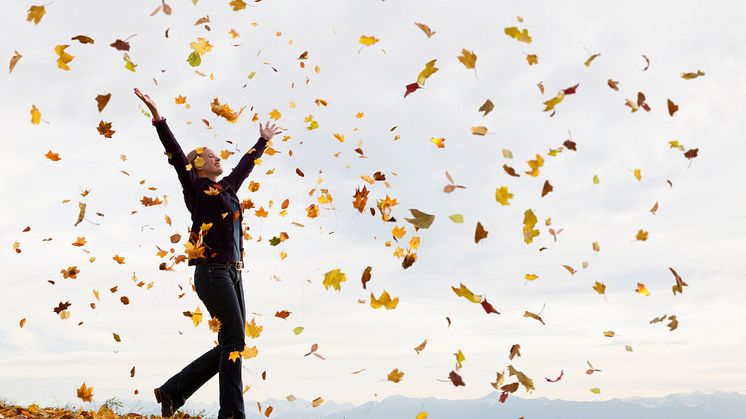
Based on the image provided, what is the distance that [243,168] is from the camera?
6973mm

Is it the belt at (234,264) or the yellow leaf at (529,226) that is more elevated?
the yellow leaf at (529,226)

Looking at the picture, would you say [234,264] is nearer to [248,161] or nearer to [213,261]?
[213,261]

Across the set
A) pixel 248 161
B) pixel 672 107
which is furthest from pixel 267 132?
pixel 672 107

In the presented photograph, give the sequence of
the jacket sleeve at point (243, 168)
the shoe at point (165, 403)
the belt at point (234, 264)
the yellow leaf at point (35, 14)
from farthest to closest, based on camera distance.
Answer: the jacket sleeve at point (243, 168) < the shoe at point (165, 403) < the belt at point (234, 264) < the yellow leaf at point (35, 14)

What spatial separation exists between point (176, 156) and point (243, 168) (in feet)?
3.16

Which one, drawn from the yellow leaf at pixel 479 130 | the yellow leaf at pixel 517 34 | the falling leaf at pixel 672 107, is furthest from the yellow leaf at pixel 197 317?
the falling leaf at pixel 672 107

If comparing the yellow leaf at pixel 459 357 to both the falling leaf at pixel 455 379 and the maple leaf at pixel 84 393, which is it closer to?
the falling leaf at pixel 455 379

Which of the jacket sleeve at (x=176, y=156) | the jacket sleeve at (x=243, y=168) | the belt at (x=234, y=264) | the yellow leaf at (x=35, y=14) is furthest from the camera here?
the jacket sleeve at (x=243, y=168)

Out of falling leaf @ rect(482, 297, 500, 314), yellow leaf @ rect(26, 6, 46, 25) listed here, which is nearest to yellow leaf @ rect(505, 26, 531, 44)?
falling leaf @ rect(482, 297, 500, 314)

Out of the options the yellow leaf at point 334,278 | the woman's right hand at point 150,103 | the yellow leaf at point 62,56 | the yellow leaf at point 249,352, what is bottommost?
the yellow leaf at point 249,352

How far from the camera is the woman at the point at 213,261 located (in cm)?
590

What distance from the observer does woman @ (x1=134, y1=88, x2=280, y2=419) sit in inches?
232

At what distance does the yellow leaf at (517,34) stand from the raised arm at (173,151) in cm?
342

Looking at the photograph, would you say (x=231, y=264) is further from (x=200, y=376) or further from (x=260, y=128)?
(x=260, y=128)
